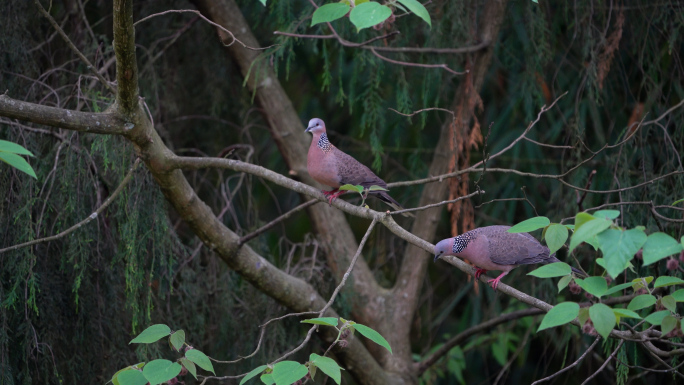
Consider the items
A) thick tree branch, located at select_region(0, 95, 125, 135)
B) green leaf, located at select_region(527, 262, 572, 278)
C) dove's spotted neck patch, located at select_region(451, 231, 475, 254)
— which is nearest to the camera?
green leaf, located at select_region(527, 262, 572, 278)

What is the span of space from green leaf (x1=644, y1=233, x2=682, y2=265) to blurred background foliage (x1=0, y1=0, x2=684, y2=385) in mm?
858

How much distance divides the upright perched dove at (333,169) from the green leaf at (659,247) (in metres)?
1.88

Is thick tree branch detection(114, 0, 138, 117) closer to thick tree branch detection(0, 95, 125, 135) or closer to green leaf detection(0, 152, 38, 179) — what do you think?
thick tree branch detection(0, 95, 125, 135)

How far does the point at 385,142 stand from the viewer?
4.95 m

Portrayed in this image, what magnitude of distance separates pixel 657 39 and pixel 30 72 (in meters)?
3.59

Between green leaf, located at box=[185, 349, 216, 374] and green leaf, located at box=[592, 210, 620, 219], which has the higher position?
green leaf, located at box=[592, 210, 620, 219]

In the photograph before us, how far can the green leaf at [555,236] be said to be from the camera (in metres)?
1.60

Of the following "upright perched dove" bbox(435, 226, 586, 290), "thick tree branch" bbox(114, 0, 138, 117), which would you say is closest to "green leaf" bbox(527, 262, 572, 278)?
"upright perched dove" bbox(435, 226, 586, 290)

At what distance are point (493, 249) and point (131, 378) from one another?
1.83 m

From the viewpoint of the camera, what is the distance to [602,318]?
141cm

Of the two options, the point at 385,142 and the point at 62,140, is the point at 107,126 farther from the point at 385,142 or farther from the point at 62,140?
the point at 385,142

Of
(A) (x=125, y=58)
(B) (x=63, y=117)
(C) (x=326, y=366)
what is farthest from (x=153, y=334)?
(A) (x=125, y=58)

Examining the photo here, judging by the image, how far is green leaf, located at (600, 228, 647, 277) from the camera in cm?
130

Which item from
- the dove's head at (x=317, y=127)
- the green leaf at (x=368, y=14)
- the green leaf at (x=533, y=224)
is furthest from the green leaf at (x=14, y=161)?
the dove's head at (x=317, y=127)
